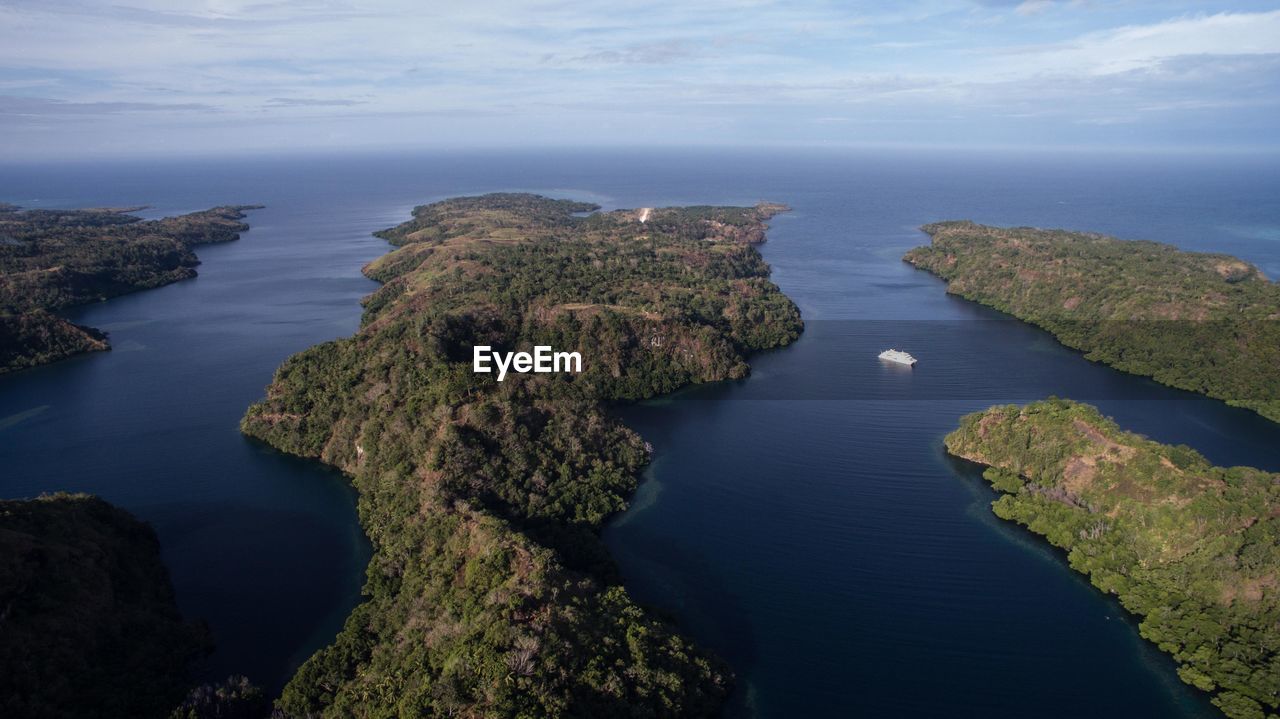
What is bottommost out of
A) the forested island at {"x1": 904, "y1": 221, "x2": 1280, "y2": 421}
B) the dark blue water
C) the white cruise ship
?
the dark blue water

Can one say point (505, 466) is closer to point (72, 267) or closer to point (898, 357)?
point (898, 357)

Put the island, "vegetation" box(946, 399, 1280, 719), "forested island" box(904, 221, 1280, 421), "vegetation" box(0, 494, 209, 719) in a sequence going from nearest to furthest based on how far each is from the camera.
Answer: "vegetation" box(0, 494, 209, 719), the island, "vegetation" box(946, 399, 1280, 719), "forested island" box(904, 221, 1280, 421)

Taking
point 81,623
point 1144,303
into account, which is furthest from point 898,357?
point 81,623

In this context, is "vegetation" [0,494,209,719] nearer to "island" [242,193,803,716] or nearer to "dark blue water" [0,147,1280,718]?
"dark blue water" [0,147,1280,718]

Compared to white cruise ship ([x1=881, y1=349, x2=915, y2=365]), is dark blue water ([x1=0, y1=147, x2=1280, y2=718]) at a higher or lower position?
lower

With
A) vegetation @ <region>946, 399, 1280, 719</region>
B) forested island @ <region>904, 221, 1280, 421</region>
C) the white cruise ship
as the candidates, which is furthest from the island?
forested island @ <region>904, 221, 1280, 421</region>

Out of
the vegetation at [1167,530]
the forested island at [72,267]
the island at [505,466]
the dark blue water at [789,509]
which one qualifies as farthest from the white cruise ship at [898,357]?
the forested island at [72,267]

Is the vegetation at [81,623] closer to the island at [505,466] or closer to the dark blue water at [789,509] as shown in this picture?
the dark blue water at [789,509]

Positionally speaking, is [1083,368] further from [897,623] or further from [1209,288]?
[897,623]
